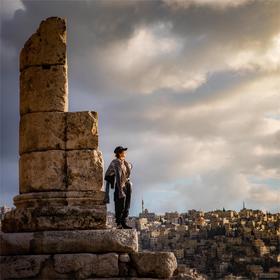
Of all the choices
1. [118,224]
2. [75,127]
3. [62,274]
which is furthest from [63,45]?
[62,274]

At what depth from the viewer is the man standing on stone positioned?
31.2ft

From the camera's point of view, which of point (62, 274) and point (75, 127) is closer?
point (62, 274)

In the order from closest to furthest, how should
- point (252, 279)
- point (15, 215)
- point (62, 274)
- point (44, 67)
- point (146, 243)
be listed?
point (62, 274)
point (15, 215)
point (44, 67)
point (252, 279)
point (146, 243)

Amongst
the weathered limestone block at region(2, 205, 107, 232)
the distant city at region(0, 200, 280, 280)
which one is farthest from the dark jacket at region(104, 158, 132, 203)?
the distant city at region(0, 200, 280, 280)

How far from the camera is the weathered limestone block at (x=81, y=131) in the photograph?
9445 mm

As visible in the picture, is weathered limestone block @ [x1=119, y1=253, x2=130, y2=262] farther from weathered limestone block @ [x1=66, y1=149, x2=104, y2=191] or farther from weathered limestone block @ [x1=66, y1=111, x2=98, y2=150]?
weathered limestone block @ [x1=66, y1=111, x2=98, y2=150]

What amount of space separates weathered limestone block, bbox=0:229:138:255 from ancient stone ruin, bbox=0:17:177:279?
0.5 inches

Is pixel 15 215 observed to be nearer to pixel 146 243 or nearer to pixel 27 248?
pixel 27 248

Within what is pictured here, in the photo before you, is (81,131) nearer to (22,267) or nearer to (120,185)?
(120,185)

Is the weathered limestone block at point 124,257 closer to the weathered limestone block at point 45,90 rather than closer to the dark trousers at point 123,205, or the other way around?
the dark trousers at point 123,205

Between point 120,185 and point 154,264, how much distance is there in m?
1.59

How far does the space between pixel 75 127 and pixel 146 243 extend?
99.6 m

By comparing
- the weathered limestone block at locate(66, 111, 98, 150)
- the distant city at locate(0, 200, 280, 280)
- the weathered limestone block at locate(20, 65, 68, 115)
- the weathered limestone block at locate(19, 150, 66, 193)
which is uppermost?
the weathered limestone block at locate(20, 65, 68, 115)

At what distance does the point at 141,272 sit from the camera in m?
8.39
